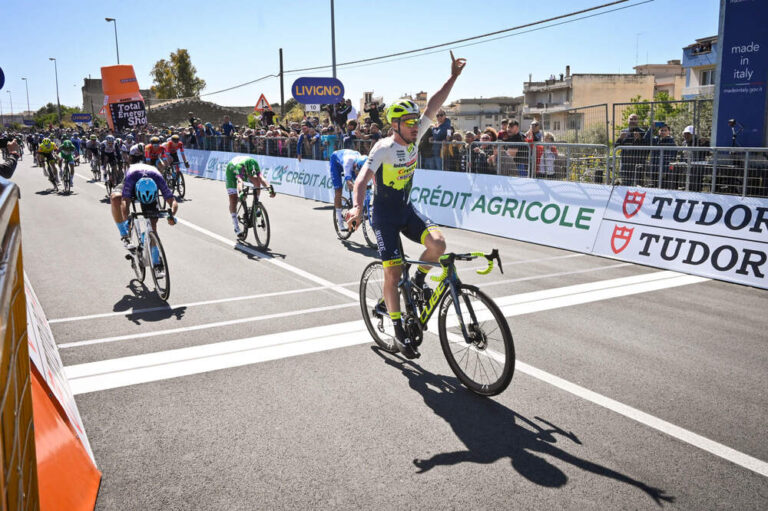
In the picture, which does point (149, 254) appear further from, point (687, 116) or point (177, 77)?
point (177, 77)

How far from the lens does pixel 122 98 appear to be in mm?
36500

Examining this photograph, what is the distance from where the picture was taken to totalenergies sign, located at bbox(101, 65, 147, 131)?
36062mm

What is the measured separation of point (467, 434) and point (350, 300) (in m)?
3.66

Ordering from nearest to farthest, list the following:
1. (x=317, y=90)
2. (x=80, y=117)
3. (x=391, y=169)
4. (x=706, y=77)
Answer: (x=391, y=169) < (x=317, y=90) < (x=706, y=77) < (x=80, y=117)

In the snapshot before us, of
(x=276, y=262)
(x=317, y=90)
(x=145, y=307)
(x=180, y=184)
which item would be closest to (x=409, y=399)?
(x=145, y=307)

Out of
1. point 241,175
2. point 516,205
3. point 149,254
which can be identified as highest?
point 241,175

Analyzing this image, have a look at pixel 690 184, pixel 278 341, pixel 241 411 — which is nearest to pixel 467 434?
A: pixel 241 411

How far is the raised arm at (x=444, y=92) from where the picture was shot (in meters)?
5.79

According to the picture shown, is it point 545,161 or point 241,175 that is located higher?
point 545,161

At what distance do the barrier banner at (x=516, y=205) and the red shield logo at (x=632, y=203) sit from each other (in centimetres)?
39

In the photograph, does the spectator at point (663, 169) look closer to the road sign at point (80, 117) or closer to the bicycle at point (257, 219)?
the bicycle at point (257, 219)

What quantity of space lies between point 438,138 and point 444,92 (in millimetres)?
9520

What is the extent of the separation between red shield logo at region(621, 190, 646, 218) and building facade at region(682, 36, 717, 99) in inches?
2339

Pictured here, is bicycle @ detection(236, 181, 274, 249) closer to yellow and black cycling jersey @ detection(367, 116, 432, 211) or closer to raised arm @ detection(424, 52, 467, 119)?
raised arm @ detection(424, 52, 467, 119)
